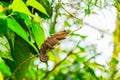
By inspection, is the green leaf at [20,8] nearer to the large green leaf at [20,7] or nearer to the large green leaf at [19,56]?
the large green leaf at [20,7]

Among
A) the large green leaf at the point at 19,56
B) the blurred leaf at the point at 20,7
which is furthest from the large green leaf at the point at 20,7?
the large green leaf at the point at 19,56

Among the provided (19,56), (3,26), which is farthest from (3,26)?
(19,56)

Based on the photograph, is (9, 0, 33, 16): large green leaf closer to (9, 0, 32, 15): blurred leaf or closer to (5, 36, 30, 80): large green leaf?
(9, 0, 32, 15): blurred leaf

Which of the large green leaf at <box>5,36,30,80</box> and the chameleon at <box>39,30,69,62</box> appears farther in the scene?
the large green leaf at <box>5,36,30,80</box>

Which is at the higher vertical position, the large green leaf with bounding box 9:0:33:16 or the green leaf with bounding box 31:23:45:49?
the large green leaf with bounding box 9:0:33:16

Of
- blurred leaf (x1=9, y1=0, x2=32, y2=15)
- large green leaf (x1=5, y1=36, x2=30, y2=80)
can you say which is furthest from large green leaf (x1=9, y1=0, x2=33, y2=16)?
large green leaf (x1=5, y1=36, x2=30, y2=80)

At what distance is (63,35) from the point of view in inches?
21.0

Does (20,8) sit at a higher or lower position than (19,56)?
higher

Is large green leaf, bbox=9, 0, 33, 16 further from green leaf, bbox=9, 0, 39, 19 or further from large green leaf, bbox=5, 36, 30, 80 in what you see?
large green leaf, bbox=5, 36, 30, 80

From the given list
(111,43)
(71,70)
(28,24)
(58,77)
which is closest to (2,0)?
(28,24)

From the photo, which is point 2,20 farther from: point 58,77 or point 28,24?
point 58,77

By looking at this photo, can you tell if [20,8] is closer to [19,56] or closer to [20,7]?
[20,7]

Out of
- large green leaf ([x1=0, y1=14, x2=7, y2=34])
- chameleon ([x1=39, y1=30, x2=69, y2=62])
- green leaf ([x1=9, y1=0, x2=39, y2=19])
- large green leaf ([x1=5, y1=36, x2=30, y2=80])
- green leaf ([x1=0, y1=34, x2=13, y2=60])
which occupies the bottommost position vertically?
large green leaf ([x1=5, y1=36, x2=30, y2=80])

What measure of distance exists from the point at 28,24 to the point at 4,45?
2.3 inches
